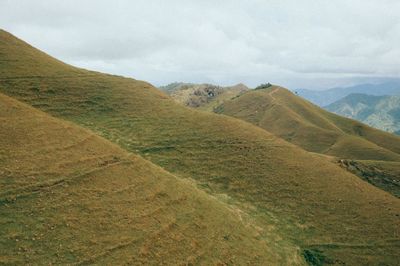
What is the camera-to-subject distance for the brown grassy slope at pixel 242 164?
6562cm

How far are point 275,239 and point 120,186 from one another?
1105 inches

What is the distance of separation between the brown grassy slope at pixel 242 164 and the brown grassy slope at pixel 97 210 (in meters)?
9.99

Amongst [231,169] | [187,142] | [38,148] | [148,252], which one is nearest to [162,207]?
[148,252]

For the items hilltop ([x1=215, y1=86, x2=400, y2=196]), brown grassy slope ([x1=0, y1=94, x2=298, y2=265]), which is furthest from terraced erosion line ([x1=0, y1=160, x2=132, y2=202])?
hilltop ([x1=215, y1=86, x2=400, y2=196])

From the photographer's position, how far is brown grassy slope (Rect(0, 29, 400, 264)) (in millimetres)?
65625

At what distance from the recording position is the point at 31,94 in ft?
301

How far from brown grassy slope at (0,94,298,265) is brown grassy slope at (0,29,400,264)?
9.99 meters

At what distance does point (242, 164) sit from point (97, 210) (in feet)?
138

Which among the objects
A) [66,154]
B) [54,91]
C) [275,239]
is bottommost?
[275,239]

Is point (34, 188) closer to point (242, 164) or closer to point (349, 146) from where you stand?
point (242, 164)

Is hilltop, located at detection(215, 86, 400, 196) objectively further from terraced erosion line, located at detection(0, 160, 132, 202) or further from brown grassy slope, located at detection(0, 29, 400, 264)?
terraced erosion line, located at detection(0, 160, 132, 202)

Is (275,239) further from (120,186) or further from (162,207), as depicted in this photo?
(120,186)

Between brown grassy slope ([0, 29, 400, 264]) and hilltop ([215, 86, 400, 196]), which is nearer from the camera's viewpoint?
brown grassy slope ([0, 29, 400, 264])

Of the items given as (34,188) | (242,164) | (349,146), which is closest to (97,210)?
(34,188)
